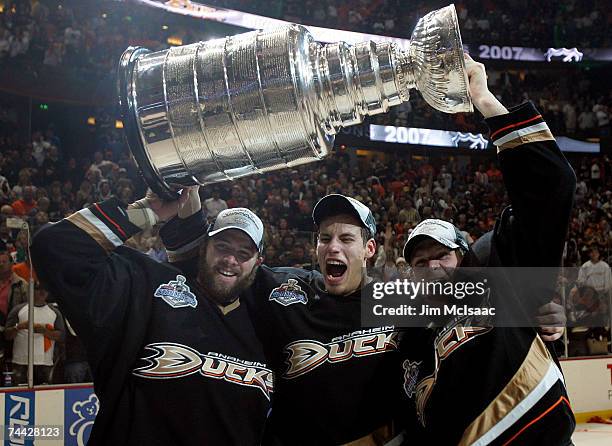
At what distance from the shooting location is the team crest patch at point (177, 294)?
198 cm

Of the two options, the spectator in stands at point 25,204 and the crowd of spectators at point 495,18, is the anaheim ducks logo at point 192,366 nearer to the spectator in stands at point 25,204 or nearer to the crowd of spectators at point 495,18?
the spectator in stands at point 25,204

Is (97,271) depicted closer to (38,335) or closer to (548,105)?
(38,335)

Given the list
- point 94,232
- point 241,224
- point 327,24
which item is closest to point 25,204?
point 241,224

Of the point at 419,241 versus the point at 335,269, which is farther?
the point at 335,269

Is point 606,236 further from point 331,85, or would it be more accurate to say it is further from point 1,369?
point 331,85

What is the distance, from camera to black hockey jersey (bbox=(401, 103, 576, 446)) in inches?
64.3

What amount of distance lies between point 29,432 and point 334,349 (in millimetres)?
3001

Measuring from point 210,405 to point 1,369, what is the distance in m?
2.96

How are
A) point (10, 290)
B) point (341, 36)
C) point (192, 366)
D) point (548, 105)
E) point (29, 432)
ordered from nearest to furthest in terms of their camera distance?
point (192, 366), point (29, 432), point (10, 290), point (341, 36), point (548, 105)

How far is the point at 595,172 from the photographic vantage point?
15.3 metres

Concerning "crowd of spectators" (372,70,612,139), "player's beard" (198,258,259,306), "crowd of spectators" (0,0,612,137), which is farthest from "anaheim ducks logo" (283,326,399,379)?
"crowd of spectators" (372,70,612,139)

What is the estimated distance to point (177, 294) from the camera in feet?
6.56

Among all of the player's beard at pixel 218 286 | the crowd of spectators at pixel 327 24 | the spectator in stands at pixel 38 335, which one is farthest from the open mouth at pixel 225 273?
the crowd of spectators at pixel 327 24

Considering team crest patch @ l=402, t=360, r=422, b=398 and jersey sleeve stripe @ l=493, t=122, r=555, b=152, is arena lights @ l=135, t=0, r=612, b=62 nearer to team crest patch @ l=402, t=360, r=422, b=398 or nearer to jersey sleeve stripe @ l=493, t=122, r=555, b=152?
team crest patch @ l=402, t=360, r=422, b=398
